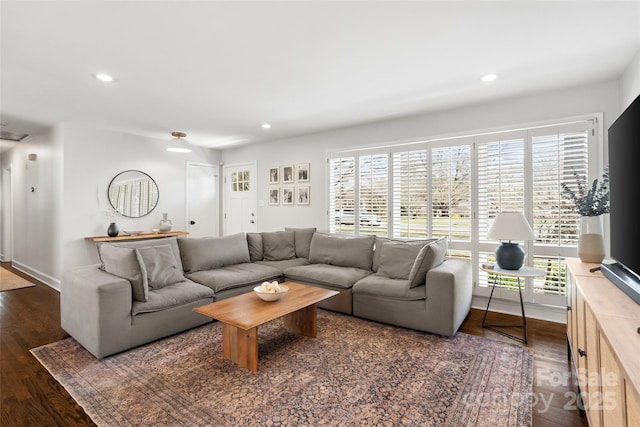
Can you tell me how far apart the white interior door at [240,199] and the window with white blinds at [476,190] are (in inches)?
81.4

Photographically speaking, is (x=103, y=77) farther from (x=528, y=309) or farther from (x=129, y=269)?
(x=528, y=309)

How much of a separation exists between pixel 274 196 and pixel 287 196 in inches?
13.5

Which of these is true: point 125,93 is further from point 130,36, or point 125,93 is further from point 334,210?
point 334,210

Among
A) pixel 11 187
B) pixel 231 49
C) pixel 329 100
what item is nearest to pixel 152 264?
pixel 231 49

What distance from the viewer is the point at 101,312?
7.95 feet

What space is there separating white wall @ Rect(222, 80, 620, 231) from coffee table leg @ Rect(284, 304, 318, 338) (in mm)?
2315

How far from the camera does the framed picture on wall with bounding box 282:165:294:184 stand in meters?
5.50

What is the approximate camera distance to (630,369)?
36.3 inches

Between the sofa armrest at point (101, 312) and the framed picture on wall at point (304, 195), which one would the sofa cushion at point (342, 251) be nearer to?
the framed picture on wall at point (304, 195)

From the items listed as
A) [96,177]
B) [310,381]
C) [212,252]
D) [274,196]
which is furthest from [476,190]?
[96,177]

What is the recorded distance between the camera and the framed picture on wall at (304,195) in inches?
209

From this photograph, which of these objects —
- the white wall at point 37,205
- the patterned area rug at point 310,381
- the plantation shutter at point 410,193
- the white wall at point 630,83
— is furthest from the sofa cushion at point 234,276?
the white wall at point 630,83

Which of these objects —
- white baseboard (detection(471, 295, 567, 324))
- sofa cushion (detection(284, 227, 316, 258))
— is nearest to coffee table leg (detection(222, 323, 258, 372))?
sofa cushion (detection(284, 227, 316, 258))

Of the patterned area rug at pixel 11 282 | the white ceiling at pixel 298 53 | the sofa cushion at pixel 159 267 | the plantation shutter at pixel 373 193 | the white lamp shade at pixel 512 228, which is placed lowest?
the patterned area rug at pixel 11 282
